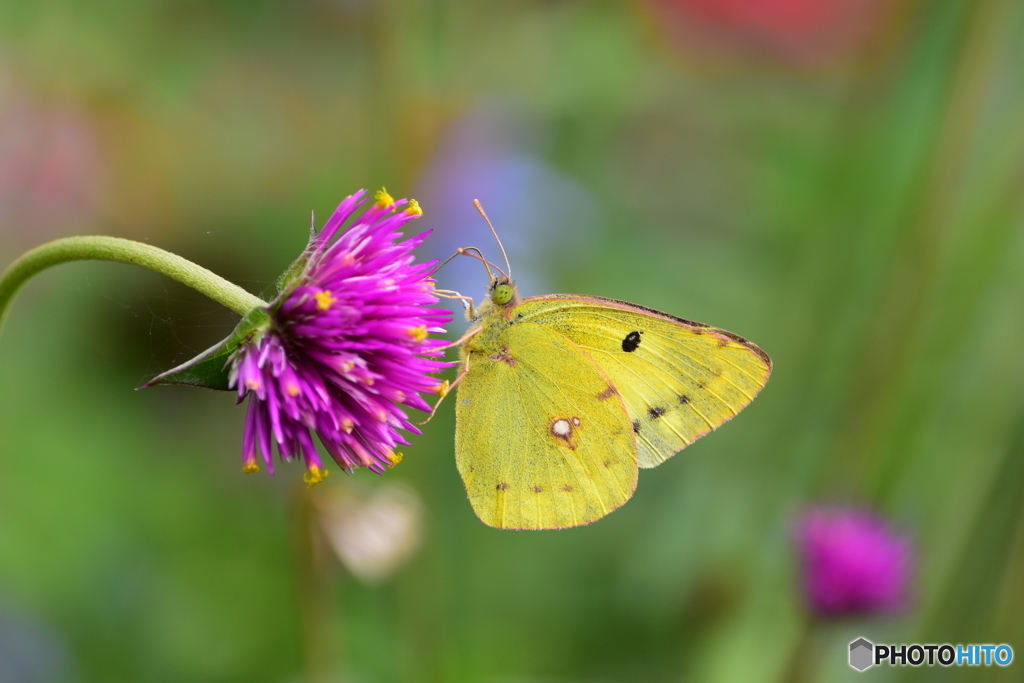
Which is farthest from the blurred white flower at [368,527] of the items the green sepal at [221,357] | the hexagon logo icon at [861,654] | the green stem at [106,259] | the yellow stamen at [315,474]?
the hexagon logo icon at [861,654]

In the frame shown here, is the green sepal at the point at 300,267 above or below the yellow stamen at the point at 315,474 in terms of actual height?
above

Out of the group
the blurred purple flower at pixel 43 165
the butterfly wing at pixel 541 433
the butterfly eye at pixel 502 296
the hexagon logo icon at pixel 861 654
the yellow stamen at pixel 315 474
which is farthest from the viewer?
the blurred purple flower at pixel 43 165

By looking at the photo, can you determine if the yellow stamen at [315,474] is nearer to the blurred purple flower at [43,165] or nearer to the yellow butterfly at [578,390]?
the yellow butterfly at [578,390]

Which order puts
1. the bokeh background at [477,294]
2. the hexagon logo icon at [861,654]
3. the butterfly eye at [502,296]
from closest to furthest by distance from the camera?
the butterfly eye at [502,296] < the bokeh background at [477,294] < the hexagon logo icon at [861,654]

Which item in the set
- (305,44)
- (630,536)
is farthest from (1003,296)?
(305,44)

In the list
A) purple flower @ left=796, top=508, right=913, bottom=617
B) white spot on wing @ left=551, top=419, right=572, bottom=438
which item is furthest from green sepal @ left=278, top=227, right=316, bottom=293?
purple flower @ left=796, top=508, right=913, bottom=617

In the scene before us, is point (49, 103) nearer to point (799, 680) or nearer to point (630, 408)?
point (630, 408)

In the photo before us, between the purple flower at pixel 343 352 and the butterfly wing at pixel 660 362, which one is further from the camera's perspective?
the butterfly wing at pixel 660 362
